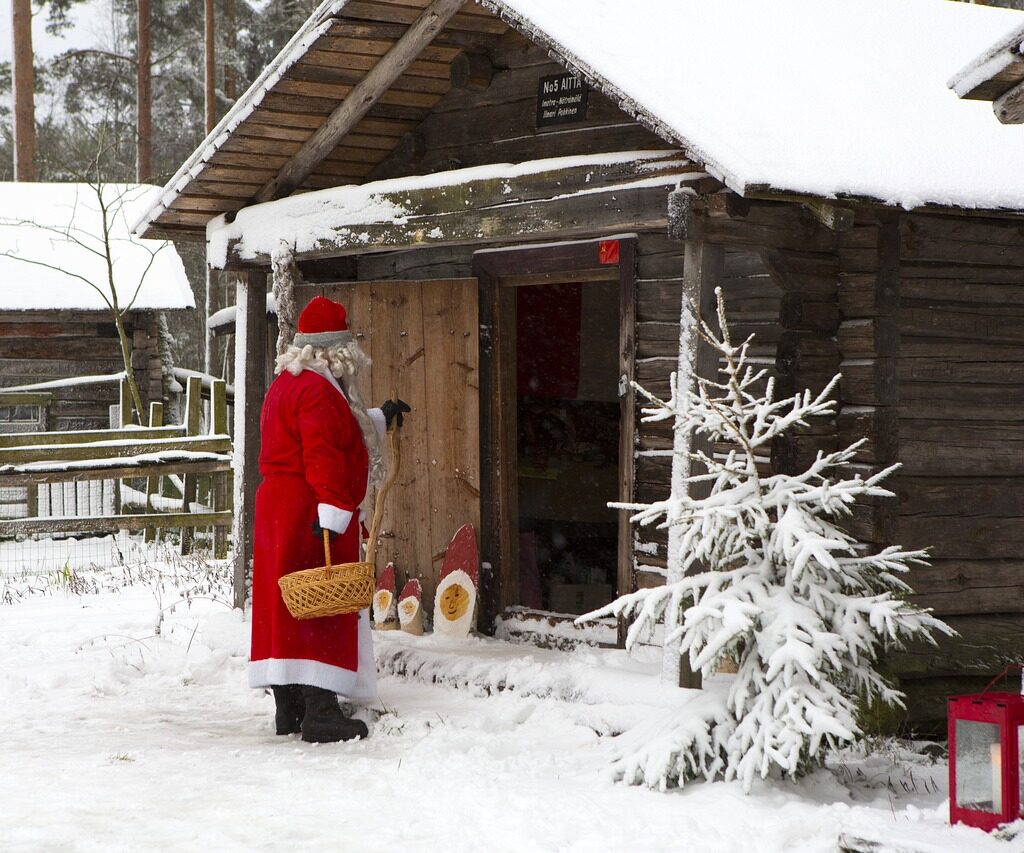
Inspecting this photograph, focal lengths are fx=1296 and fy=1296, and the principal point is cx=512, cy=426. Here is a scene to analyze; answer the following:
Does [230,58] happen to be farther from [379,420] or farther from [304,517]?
[304,517]

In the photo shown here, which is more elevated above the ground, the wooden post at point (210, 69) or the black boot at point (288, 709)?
the wooden post at point (210, 69)

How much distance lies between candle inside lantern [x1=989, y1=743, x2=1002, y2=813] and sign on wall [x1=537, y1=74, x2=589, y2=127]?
168 inches

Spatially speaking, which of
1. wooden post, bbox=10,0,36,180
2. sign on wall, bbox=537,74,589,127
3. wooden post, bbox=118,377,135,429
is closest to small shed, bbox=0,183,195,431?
wooden post, bbox=118,377,135,429

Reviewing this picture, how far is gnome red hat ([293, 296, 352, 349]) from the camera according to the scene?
666 centimetres

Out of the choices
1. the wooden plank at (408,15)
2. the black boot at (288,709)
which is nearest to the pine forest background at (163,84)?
the wooden plank at (408,15)

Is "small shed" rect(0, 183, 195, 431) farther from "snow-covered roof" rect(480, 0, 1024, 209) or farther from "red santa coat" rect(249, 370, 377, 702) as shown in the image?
"snow-covered roof" rect(480, 0, 1024, 209)

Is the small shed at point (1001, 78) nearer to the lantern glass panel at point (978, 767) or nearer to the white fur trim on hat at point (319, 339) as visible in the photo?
the lantern glass panel at point (978, 767)

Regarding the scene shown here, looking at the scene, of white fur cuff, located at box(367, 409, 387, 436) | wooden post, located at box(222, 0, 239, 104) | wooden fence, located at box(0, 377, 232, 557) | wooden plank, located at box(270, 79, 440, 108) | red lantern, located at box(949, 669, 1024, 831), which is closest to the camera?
red lantern, located at box(949, 669, 1024, 831)

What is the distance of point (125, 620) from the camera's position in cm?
936

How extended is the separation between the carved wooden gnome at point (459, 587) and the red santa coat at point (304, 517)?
5.05 ft

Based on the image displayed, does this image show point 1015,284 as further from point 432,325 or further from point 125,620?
point 125,620

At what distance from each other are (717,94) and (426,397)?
310cm

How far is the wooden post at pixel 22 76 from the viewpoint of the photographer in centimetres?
2131

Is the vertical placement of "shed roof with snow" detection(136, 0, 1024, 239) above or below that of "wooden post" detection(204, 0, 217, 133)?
below
